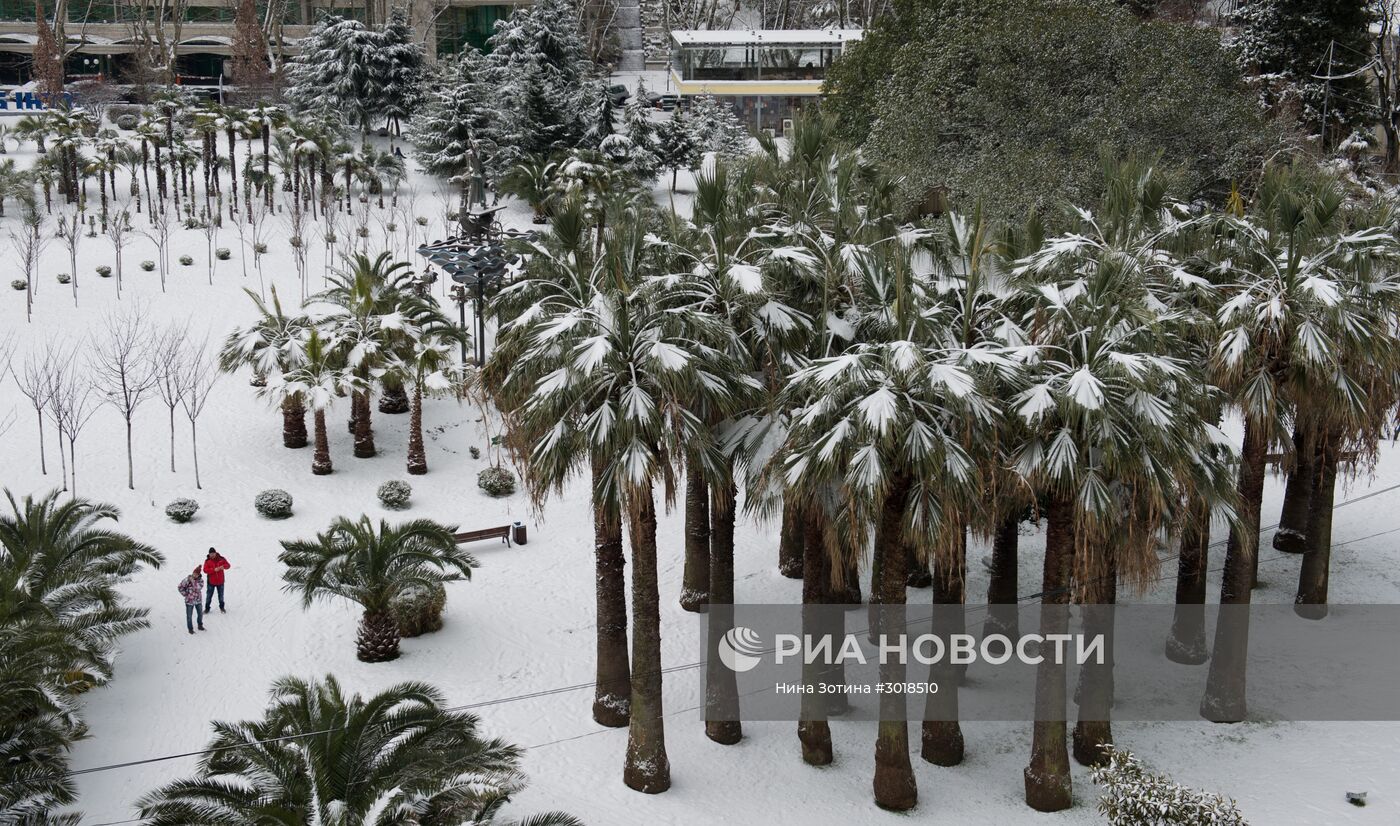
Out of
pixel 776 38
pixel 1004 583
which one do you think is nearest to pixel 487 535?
pixel 1004 583

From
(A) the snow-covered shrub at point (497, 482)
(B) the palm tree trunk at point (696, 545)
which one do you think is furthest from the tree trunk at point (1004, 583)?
(A) the snow-covered shrub at point (497, 482)

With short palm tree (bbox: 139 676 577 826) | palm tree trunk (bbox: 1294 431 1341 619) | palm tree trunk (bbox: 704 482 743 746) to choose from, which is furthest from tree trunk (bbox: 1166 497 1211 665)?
short palm tree (bbox: 139 676 577 826)

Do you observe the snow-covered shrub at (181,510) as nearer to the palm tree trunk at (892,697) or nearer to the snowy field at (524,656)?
the snowy field at (524,656)

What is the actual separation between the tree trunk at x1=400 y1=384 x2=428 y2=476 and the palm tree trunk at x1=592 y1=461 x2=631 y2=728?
34.5ft

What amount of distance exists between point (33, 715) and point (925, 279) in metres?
13.4

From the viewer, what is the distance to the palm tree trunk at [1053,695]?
54.6 feet

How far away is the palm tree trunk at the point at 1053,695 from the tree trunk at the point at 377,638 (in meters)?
10.2

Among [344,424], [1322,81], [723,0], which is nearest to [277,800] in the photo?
[344,424]

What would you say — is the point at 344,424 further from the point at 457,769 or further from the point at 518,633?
the point at 457,769

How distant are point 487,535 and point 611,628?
7006mm

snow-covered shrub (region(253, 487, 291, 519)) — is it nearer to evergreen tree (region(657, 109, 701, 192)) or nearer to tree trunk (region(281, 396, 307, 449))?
tree trunk (region(281, 396, 307, 449))

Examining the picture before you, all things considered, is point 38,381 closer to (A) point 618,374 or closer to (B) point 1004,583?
(A) point 618,374

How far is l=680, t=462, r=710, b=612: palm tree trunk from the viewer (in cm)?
1944

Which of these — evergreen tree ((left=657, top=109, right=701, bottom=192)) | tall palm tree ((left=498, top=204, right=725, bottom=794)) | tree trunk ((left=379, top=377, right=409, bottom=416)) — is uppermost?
evergreen tree ((left=657, top=109, right=701, bottom=192))
